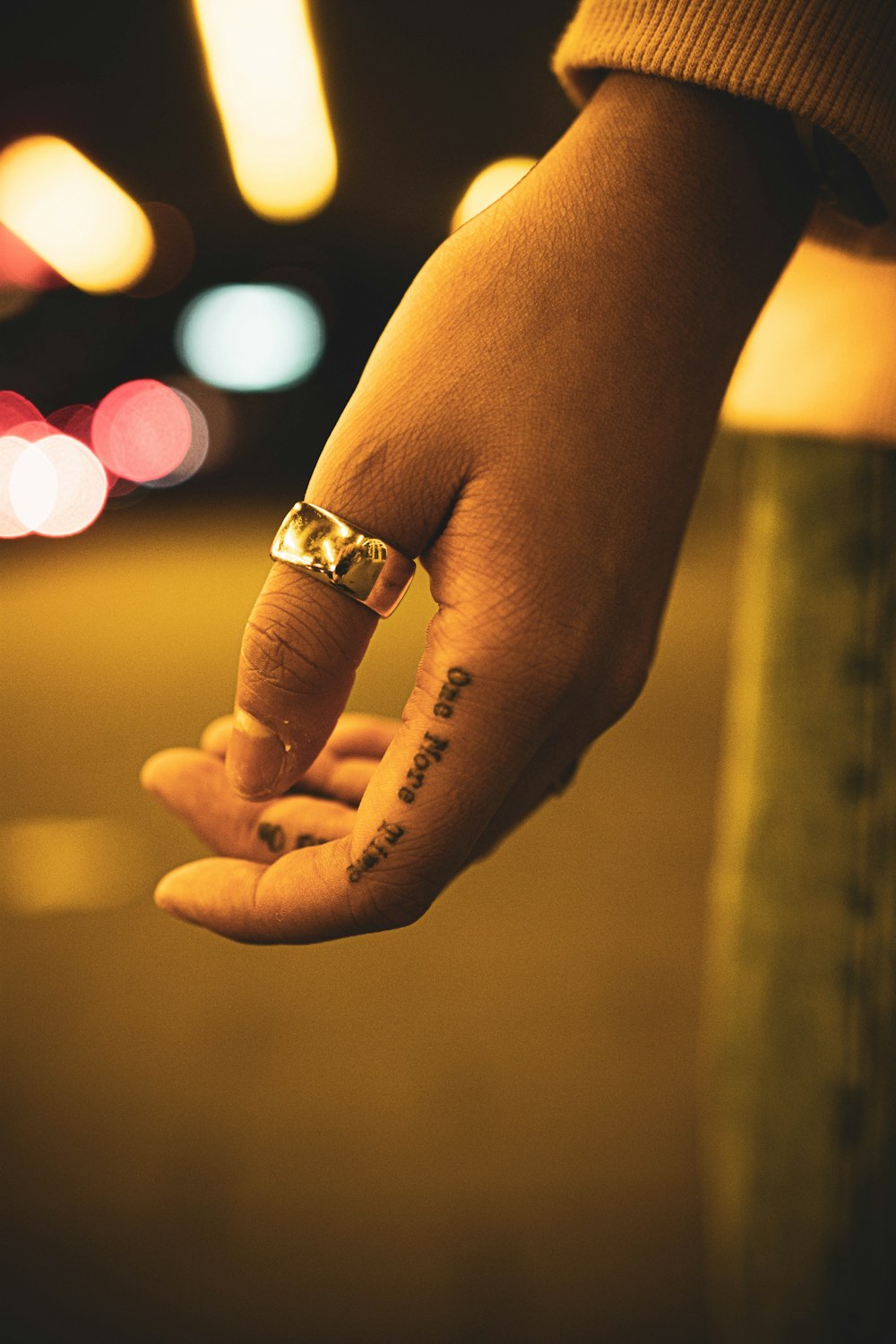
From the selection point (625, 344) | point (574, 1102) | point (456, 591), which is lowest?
point (574, 1102)

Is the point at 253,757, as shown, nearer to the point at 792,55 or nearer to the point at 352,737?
the point at 352,737

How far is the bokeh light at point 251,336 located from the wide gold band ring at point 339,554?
11784 millimetres

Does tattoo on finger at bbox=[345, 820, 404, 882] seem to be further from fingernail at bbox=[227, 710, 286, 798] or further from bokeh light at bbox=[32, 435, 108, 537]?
bokeh light at bbox=[32, 435, 108, 537]

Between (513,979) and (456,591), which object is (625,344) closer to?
(456,591)

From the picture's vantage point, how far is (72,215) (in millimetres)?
7848

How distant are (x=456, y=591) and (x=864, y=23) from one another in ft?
1.38

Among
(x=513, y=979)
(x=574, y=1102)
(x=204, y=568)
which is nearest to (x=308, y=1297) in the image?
(x=574, y=1102)

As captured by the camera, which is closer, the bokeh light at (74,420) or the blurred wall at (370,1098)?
the blurred wall at (370,1098)

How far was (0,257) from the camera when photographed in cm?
818

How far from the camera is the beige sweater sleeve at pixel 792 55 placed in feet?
1.65

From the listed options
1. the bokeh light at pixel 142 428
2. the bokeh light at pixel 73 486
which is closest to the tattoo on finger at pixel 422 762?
the bokeh light at pixel 73 486

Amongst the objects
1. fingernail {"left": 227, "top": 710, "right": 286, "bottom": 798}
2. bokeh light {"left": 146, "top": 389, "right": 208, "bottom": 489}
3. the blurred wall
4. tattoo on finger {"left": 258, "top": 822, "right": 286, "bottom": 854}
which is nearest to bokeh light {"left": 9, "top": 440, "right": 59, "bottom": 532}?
bokeh light {"left": 146, "top": 389, "right": 208, "bottom": 489}

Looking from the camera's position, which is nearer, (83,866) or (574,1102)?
(574,1102)

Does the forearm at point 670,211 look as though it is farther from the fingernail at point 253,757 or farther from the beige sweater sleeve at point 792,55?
the fingernail at point 253,757
